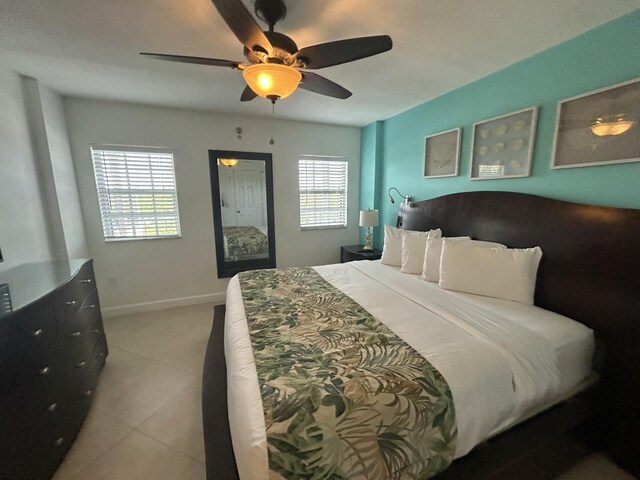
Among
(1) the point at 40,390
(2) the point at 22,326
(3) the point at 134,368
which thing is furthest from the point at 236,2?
(3) the point at 134,368

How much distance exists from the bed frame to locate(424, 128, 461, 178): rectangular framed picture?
828mm

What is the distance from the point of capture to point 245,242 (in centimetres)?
365

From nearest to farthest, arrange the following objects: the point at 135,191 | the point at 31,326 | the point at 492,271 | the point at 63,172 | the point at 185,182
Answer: the point at 31,326 < the point at 492,271 < the point at 63,172 < the point at 135,191 < the point at 185,182

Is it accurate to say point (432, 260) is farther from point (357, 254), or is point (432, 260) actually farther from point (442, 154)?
point (357, 254)

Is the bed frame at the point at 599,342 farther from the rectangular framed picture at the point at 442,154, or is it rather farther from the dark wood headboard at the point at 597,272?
the rectangular framed picture at the point at 442,154

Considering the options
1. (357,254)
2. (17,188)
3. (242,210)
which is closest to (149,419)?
(17,188)

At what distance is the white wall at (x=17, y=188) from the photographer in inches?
75.2

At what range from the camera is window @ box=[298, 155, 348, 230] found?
376cm

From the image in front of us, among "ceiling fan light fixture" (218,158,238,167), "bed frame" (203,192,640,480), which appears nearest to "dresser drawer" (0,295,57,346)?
"bed frame" (203,192,640,480)

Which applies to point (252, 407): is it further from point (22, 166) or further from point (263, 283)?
point (22, 166)

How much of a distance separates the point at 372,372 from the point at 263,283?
1281 millimetres

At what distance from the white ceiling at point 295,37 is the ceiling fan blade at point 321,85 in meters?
0.29

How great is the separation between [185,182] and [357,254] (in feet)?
7.92

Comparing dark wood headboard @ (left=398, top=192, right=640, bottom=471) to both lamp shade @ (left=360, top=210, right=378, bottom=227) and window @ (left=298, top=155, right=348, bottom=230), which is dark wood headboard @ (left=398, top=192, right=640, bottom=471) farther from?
window @ (left=298, top=155, right=348, bottom=230)
